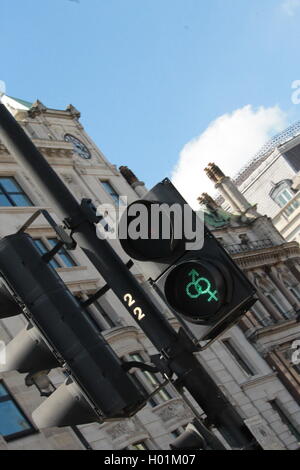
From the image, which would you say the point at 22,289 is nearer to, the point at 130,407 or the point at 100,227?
the point at 100,227

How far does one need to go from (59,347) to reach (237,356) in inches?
1294

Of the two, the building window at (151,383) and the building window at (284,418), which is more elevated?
the building window at (151,383)

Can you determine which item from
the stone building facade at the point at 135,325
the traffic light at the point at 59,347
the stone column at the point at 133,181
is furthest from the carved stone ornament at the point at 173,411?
the traffic light at the point at 59,347

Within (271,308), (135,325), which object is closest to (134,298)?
(135,325)

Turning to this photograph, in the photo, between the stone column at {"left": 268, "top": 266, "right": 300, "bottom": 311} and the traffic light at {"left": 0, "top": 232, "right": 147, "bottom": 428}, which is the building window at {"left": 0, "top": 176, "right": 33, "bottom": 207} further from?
the traffic light at {"left": 0, "top": 232, "right": 147, "bottom": 428}

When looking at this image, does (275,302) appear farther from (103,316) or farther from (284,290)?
(103,316)

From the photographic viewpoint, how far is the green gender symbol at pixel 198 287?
3.83 meters

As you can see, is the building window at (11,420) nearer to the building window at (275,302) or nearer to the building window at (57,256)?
the building window at (57,256)

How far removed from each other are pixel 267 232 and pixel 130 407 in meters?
44.1

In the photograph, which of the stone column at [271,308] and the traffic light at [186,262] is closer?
the traffic light at [186,262]

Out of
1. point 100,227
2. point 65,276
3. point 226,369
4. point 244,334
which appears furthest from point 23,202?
point 100,227

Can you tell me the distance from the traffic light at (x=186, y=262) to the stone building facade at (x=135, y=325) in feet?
46.5

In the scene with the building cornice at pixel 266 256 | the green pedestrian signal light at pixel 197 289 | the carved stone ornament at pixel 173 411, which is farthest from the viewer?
the building cornice at pixel 266 256

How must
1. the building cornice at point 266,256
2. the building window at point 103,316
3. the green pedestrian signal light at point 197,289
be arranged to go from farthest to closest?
1. the building cornice at point 266,256
2. the building window at point 103,316
3. the green pedestrian signal light at point 197,289
